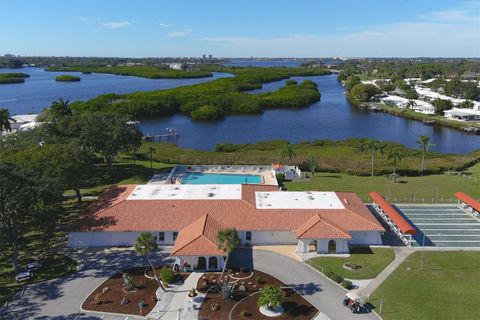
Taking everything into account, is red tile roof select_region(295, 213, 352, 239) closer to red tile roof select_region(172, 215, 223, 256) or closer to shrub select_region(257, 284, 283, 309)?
red tile roof select_region(172, 215, 223, 256)

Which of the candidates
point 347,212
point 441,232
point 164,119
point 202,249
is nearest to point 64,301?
point 202,249

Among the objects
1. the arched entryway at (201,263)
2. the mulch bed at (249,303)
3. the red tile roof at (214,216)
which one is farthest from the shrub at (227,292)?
the red tile roof at (214,216)

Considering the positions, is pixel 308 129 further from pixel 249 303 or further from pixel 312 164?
pixel 249 303

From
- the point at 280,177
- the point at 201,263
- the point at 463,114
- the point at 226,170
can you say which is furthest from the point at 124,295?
the point at 463,114

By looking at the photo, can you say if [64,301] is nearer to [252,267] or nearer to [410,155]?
[252,267]

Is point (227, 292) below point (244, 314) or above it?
above
